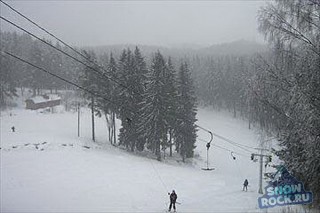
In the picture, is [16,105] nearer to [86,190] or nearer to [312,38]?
[86,190]

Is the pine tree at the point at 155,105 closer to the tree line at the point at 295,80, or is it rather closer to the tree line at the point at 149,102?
the tree line at the point at 149,102

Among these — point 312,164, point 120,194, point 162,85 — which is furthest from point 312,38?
point 162,85

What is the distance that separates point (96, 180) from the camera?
102 ft

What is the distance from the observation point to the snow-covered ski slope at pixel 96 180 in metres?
24.2

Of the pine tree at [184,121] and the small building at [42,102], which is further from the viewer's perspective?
the small building at [42,102]

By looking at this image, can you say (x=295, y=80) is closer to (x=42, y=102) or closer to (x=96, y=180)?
(x=96, y=180)

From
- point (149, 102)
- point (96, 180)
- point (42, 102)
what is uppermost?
point (149, 102)

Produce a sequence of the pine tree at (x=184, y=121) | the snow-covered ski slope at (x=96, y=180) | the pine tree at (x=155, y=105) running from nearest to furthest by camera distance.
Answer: the snow-covered ski slope at (x=96, y=180) → the pine tree at (x=155, y=105) → the pine tree at (x=184, y=121)

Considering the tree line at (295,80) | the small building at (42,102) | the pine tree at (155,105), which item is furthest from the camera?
the small building at (42,102)

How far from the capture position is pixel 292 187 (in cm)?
1733

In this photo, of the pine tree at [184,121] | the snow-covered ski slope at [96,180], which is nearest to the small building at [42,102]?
the snow-covered ski slope at [96,180]

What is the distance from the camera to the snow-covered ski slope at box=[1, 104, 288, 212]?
79.5ft

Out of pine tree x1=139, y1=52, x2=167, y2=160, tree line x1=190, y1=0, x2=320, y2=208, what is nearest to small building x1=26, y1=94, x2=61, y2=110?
pine tree x1=139, y1=52, x2=167, y2=160

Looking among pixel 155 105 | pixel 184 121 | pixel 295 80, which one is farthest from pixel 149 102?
pixel 295 80
